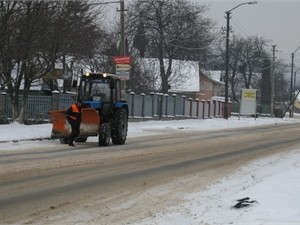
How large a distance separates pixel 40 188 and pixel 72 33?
57.5ft

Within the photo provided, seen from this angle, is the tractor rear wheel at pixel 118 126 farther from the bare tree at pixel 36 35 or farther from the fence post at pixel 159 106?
the fence post at pixel 159 106

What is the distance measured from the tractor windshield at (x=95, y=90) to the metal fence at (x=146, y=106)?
8.45 m

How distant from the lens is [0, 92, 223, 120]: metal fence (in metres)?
31.6

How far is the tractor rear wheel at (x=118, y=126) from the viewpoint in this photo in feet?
65.8

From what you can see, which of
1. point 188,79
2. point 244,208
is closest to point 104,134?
point 244,208

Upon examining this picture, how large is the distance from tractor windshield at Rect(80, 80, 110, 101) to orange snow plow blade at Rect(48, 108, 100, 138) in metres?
1.10

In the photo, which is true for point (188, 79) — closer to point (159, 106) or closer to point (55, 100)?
point (159, 106)

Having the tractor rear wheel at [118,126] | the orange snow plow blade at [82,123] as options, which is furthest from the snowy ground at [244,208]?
the tractor rear wheel at [118,126]

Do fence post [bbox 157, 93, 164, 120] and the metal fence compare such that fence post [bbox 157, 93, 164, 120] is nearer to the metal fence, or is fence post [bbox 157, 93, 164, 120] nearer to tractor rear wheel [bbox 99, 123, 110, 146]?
the metal fence

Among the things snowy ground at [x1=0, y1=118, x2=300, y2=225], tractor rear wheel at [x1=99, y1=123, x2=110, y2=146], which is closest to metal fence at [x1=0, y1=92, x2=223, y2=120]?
tractor rear wheel at [x1=99, y1=123, x2=110, y2=146]

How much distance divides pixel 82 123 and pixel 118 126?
1.68 metres

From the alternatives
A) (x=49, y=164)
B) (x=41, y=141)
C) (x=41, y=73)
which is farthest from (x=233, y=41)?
(x=49, y=164)

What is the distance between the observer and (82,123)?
18.9 m

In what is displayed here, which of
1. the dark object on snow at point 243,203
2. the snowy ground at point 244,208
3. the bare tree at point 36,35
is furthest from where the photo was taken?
the bare tree at point 36,35
